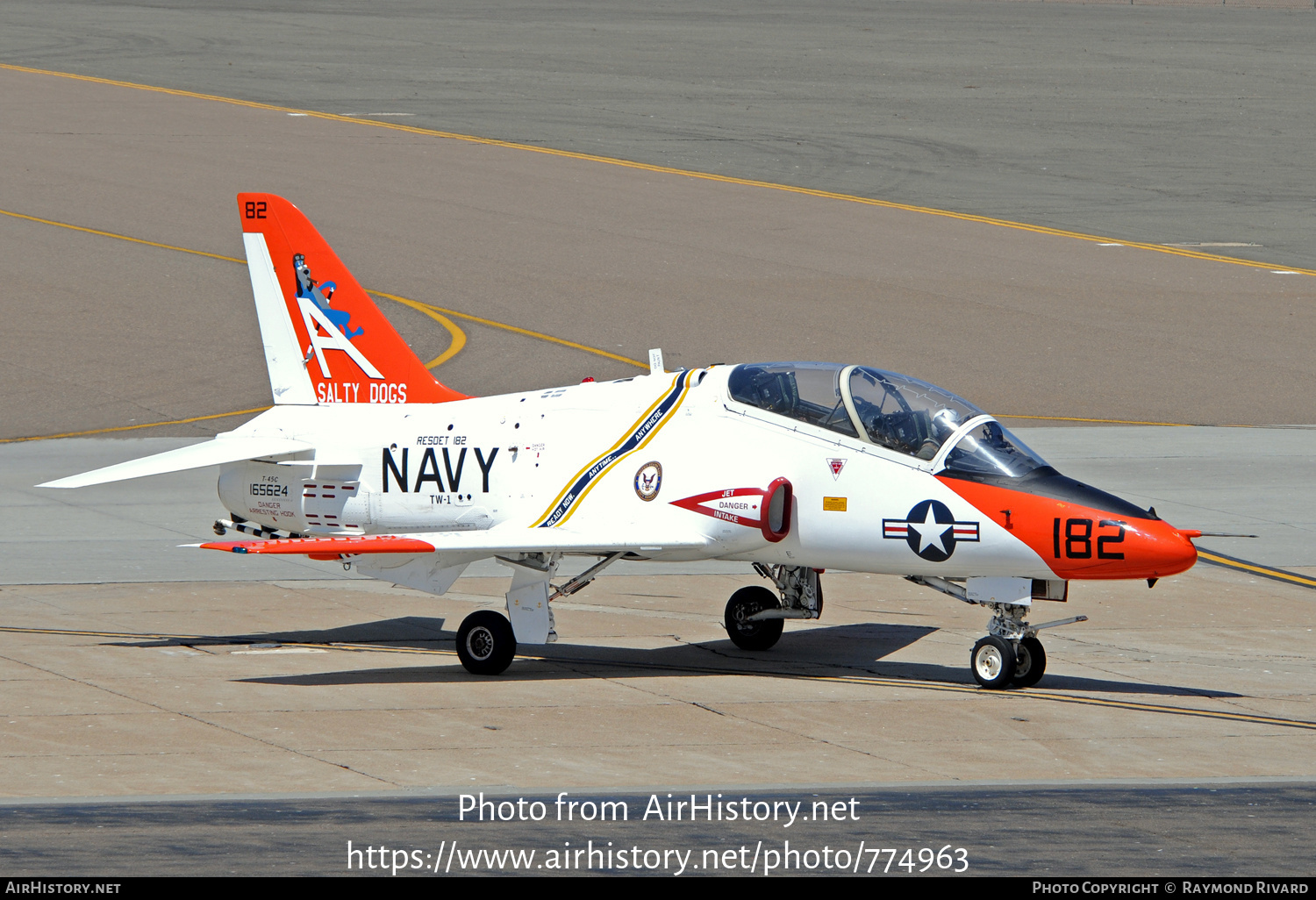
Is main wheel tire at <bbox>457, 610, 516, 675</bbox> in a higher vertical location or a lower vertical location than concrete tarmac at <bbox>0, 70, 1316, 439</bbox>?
lower

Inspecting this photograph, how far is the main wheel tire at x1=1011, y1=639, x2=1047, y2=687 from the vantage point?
55.9 feet

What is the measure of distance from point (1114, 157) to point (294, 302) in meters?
41.5

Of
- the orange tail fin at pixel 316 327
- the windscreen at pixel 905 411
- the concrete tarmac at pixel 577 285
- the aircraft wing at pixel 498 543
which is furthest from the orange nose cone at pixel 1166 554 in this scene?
the concrete tarmac at pixel 577 285

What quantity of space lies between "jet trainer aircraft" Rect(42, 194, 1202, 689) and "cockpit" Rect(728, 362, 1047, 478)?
2cm

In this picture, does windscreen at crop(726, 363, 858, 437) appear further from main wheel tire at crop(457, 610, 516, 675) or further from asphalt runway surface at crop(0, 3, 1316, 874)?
main wheel tire at crop(457, 610, 516, 675)

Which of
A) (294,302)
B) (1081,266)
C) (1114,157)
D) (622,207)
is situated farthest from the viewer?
(1114,157)

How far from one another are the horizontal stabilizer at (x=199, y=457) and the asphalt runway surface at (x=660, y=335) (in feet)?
5.41

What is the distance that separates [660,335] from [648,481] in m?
20.3

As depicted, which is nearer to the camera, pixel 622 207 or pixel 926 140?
pixel 622 207

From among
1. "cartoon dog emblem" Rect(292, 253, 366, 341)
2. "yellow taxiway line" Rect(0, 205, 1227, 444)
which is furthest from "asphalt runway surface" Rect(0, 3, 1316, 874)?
"cartoon dog emblem" Rect(292, 253, 366, 341)

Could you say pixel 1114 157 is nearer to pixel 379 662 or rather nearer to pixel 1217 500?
pixel 1217 500

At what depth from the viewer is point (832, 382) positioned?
17.5 meters

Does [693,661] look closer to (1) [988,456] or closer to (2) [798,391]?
(2) [798,391]

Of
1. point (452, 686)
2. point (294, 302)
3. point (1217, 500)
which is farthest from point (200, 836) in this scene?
point (1217, 500)
